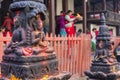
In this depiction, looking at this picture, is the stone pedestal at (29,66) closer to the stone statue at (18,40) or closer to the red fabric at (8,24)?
the stone statue at (18,40)

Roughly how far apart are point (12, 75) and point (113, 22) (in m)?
16.0

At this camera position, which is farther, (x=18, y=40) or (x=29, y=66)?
(x=18, y=40)

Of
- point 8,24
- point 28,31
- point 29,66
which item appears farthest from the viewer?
point 8,24

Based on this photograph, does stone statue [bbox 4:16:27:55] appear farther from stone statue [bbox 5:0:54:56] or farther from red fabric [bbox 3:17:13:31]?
red fabric [bbox 3:17:13:31]

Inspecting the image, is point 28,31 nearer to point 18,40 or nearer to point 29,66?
point 18,40

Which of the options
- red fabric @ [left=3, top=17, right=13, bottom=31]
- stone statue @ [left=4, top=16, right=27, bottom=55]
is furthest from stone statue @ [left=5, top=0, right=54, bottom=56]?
red fabric @ [left=3, top=17, right=13, bottom=31]

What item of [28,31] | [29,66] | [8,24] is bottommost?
[29,66]

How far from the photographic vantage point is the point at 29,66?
274cm

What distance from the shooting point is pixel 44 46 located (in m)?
3.00

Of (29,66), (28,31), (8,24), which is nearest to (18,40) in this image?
(28,31)

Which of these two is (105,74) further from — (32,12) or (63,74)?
(32,12)

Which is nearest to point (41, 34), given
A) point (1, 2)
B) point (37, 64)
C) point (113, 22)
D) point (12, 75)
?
point (37, 64)

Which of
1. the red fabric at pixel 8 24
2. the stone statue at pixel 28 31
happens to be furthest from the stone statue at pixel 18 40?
the red fabric at pixel 8 24

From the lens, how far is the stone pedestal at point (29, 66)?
2.74 metres
